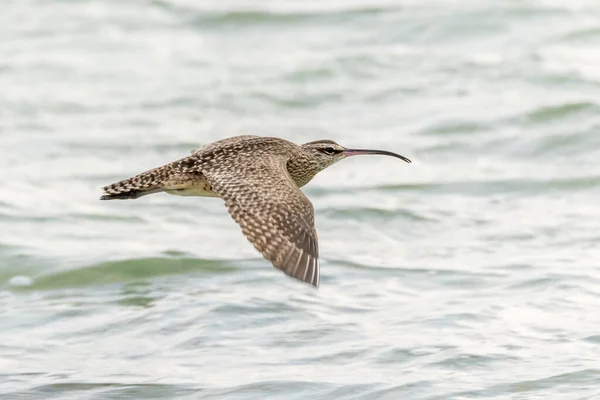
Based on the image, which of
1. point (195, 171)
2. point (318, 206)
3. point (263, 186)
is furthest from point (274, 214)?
point (318, 206)

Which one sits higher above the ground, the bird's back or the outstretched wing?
the bird's back

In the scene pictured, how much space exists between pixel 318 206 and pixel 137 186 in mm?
4965

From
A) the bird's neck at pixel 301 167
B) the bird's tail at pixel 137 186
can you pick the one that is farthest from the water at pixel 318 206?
the bird's tail at pixel 137 186

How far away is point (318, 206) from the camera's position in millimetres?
14234

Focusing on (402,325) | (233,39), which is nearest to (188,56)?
(233,39)

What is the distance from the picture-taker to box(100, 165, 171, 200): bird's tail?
9.41 m

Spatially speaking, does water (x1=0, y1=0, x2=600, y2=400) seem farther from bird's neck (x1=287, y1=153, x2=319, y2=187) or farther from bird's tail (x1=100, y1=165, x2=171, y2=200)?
bird's tail (x1=100, y1=165, x2=171, y2=200)

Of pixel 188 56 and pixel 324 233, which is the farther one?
pixel 188 56

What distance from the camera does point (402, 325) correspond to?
35.9ft

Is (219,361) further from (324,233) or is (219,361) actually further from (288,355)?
(324,233)

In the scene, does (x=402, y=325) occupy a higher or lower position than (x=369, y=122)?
lower

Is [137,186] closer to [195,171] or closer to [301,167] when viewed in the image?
[195,171]

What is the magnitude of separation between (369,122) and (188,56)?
11.9 feet

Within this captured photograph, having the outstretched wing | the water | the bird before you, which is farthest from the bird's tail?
the water
